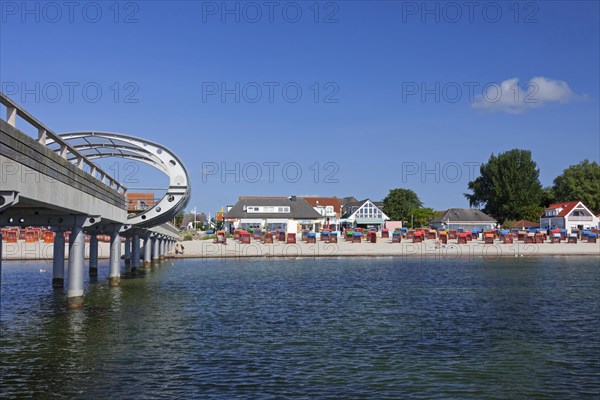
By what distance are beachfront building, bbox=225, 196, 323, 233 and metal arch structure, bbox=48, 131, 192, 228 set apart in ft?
246

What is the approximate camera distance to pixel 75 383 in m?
12.1

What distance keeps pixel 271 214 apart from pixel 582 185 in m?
60.7

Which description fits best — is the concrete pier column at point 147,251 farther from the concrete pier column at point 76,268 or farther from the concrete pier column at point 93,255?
the concrete pier column at point 76,268

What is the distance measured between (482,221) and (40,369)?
107040 mm

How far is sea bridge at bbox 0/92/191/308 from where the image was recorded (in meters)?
12.7

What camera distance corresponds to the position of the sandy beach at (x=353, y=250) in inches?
2231

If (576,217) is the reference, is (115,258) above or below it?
below

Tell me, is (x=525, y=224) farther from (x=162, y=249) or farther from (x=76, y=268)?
(x=76, y=268)

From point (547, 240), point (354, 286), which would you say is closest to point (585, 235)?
point (547, 240)

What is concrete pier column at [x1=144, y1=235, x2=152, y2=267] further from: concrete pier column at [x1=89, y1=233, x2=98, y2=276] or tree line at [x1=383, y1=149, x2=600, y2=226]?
tree line at [x1=383, y1=149, x2=600, y2=226]

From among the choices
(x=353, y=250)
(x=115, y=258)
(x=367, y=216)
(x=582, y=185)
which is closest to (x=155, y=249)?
(x=353, y=250)

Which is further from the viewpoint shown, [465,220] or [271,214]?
[465,220]

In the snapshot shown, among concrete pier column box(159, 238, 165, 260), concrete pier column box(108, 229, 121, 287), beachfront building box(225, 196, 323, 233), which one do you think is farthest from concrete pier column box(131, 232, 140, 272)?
beachfront building box(225, 196, 323, 233)

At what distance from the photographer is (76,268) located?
924 inches
